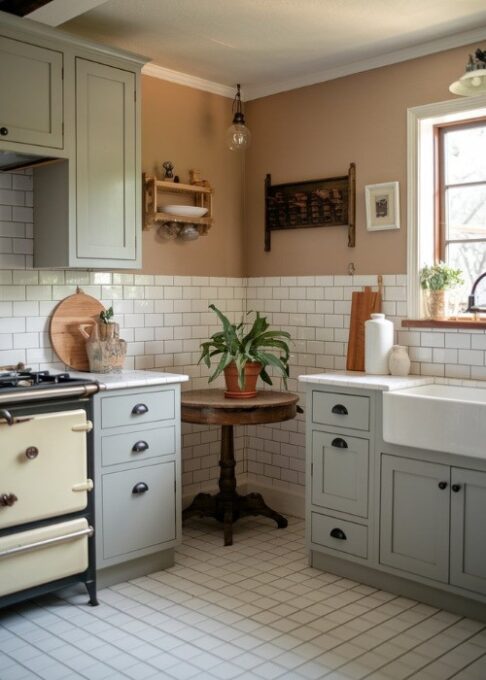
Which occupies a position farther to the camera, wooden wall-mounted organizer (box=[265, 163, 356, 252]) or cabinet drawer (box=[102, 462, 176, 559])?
wooden wall-mounted organizer (box=[265, 163, 356, 252])

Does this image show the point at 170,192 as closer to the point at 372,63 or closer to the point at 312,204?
the point at 312,204

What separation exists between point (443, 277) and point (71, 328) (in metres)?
2.02

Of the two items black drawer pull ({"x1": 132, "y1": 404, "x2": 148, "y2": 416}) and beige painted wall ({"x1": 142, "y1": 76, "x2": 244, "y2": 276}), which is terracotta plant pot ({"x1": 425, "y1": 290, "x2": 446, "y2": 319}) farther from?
black drawer pull ({"x1": 132, "y1": 404, "x2": 148, "y2": 416})

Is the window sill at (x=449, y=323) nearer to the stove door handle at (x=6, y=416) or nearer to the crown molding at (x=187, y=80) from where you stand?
the crown molding at (x=187, y=80)

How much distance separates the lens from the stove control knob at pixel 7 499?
10.2ft

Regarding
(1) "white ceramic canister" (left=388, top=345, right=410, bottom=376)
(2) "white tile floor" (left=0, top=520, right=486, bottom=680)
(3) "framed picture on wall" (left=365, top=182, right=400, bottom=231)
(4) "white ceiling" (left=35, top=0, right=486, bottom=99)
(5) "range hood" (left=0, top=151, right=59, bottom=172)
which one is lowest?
(2) "white tile floor" (left=0, top=520, right=486, bottom=680)

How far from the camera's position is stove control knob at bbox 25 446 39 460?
3.16 metres

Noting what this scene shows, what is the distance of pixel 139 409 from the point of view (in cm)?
370

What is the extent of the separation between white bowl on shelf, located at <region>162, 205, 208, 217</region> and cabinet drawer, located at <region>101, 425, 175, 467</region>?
1.33 meters

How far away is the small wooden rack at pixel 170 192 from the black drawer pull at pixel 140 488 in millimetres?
1550

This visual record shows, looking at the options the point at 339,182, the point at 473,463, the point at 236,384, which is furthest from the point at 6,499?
the point at 339,182

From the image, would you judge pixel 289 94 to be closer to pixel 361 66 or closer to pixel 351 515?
pixel 361 66

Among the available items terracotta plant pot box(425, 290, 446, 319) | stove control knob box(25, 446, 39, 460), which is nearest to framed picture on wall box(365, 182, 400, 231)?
terracotta plant pot box(425, 290, 446, 319)

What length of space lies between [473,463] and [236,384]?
1.54m
